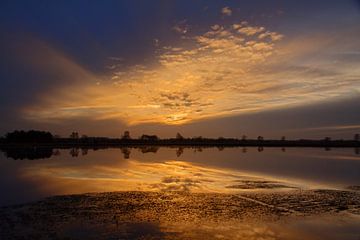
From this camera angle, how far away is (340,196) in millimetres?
19250

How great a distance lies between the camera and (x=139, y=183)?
2361 cm

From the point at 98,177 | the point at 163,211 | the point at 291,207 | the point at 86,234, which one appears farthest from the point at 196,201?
the point at 98,177

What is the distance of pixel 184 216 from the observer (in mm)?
13805

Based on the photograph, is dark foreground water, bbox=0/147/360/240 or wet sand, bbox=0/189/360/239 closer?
wet sand, bbox=0/189/360/239

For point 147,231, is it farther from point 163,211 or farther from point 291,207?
point 291,207

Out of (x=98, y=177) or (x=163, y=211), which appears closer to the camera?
(x=163, y=211)

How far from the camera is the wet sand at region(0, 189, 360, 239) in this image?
11.4 m

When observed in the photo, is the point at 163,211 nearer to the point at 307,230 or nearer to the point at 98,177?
the point at 307,230

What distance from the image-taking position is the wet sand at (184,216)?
1143cm

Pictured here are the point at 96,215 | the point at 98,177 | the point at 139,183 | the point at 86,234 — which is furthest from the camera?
the point at 98,177

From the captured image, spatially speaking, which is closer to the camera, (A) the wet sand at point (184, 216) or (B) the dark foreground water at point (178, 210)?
(A) the wet sand at point (184, 216)

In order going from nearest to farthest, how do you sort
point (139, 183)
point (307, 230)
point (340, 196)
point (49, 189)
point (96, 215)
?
point (307, 230) → point (96, 215) → point (340, 196) → point (49, 189) → point (139, 183)

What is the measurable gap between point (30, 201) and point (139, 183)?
25.9ft

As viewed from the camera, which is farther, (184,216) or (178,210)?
(178,210)
